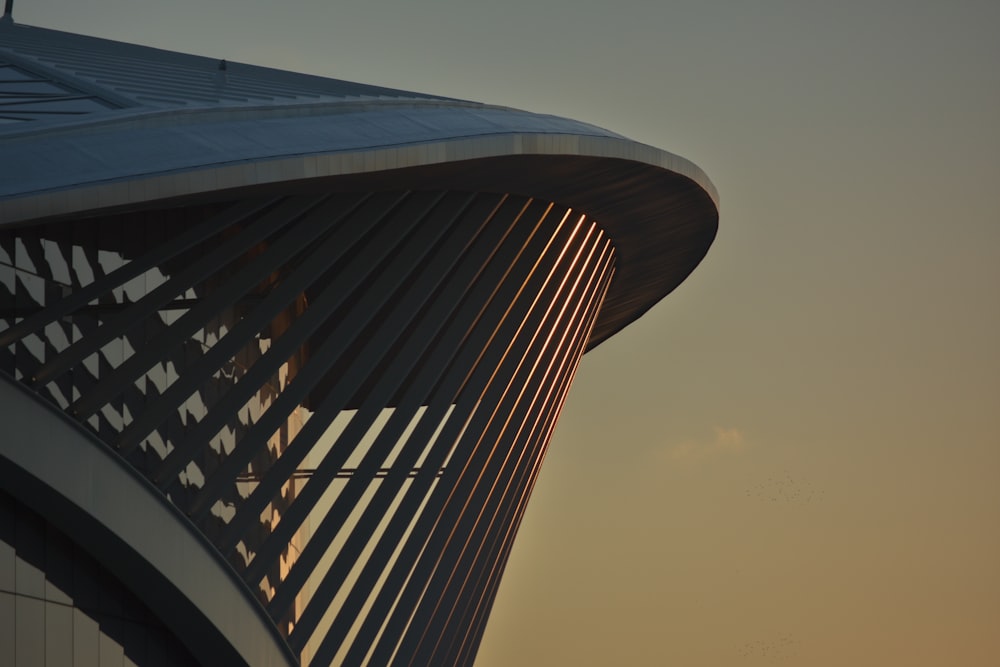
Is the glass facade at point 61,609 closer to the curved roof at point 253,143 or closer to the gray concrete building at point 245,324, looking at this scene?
the gray concrete building at point 245,324

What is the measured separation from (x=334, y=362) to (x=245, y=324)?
2.06m

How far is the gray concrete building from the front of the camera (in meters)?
19.4

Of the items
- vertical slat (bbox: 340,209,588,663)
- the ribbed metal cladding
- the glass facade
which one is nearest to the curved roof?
the ribbed metal cladding

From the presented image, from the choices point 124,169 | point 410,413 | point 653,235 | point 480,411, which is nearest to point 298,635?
point 410,413

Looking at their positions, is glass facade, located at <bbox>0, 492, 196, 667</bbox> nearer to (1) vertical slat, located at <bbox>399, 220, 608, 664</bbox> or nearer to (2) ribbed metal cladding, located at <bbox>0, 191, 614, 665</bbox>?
(2) ribbed metal cladding, located at <bbox>0, 191, 614, 665</bbox>

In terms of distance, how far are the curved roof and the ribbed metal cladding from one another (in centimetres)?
106

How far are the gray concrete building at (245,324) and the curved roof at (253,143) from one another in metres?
0.05

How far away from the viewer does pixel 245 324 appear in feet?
71.4

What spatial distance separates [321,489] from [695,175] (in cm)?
1081

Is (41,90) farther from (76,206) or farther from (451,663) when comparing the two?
(451,663)

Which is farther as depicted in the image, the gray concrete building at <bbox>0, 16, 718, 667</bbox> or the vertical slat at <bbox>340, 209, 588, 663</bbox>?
the vertical slat at <bbox>340, 209, 588, 663</bbox>

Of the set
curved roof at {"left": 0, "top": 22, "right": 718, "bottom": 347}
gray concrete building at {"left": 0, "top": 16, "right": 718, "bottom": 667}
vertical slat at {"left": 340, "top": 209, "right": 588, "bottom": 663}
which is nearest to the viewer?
curved roof at {"left": 0, "top": 22, "right": 718, "bottom": 347}

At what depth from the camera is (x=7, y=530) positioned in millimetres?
20828

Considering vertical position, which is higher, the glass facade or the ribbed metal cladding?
the ribbed metal cladding
